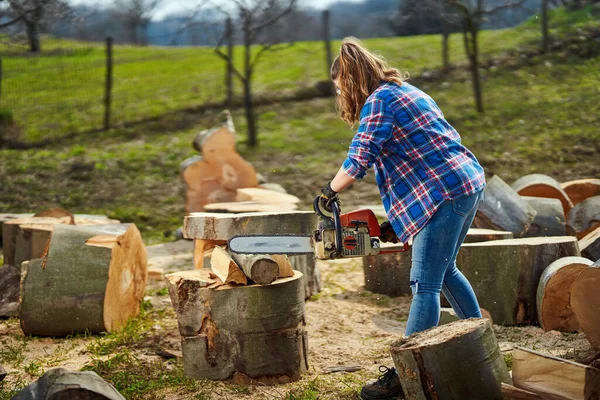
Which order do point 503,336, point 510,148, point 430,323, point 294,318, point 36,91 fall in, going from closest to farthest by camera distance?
point 430,323 < point 294,318 < point 503,336 < point 510,148 < point 36,91

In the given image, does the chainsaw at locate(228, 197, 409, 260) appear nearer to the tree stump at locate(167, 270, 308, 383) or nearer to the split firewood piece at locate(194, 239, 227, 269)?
the tree stump at locate(167, 270, 308, 383)

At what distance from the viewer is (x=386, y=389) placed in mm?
3557

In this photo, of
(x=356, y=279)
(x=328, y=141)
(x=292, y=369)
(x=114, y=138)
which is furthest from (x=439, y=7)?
A: (x=292, y=369)

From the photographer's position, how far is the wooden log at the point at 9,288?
17.9ft

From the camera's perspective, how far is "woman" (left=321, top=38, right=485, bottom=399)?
3428 mm

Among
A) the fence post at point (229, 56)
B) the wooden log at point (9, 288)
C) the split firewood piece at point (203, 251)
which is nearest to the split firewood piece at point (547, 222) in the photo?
the split firewood piece at point (203, 251)

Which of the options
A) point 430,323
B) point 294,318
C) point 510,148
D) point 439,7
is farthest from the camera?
point 439,7

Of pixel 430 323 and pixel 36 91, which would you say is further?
pixel 36 91

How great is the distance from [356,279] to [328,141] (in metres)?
6.60

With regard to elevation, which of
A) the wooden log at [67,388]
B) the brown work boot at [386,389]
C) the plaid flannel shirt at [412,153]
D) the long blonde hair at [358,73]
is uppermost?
the long blonde hair at [358,73]

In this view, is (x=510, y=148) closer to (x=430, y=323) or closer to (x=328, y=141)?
(x=328, y=141)

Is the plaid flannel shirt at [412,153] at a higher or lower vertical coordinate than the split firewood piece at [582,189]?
higher

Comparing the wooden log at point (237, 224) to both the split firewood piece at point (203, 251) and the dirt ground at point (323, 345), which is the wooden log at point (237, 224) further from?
the dirt ground at point (323, 345)

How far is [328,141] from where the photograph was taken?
12.7 meters
